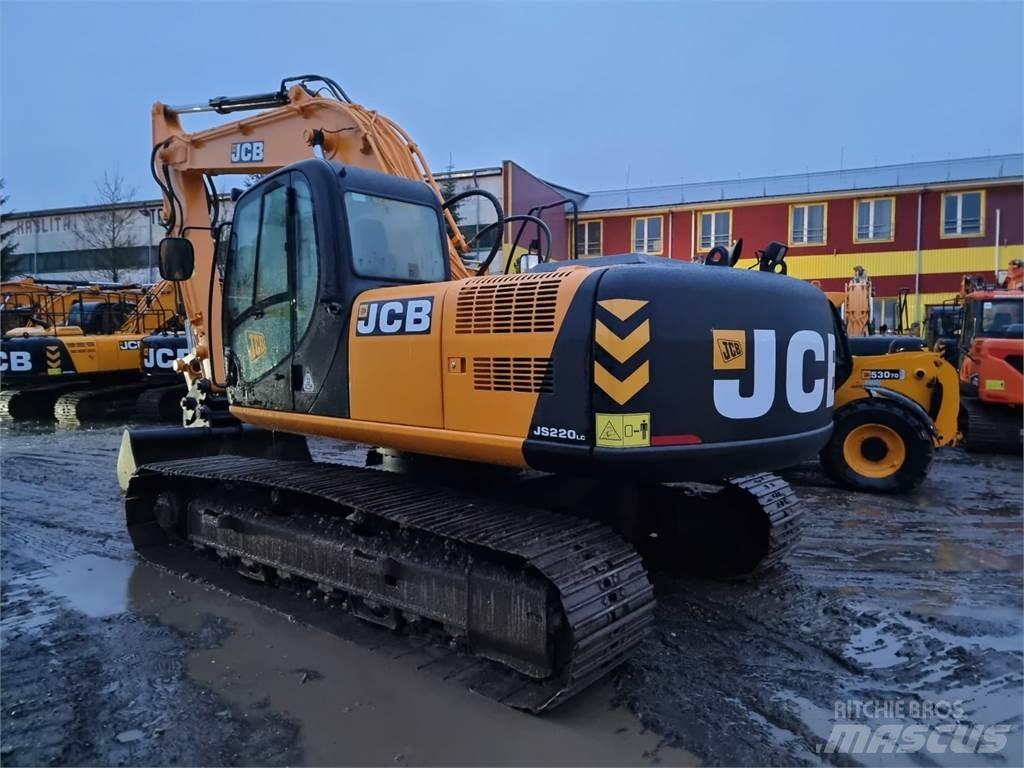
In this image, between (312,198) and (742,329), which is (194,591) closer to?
(312,198)

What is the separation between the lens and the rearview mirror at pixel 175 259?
4.87 m

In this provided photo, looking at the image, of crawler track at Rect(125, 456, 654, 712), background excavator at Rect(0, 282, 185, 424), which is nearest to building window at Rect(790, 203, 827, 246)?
background excavator at Rect(0, 282, 185, 424)

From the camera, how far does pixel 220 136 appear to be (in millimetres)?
6727

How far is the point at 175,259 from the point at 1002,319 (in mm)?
10407

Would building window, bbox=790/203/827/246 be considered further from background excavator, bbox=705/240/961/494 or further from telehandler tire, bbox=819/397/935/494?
telehandler tire, bbox=819/397/935/494

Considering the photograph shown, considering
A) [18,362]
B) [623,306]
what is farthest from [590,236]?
[623,306]

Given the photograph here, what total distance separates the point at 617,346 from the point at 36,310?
19057 mm

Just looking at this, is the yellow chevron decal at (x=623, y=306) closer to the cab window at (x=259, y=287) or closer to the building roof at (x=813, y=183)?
the cab window at (x=259, y=287)

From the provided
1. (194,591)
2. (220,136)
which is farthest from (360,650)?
(220,136)

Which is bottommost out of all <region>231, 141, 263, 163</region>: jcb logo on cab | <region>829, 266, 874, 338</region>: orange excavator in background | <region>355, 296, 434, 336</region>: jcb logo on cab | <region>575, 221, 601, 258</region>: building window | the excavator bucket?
the excavator bucket

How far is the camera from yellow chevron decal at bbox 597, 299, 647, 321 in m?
2.86

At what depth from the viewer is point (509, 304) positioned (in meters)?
3.18

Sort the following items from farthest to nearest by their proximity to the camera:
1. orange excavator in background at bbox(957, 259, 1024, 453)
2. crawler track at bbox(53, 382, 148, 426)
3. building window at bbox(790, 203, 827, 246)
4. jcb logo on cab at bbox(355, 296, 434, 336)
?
1. building window at bbox(790, 203, 827, 246)
2. crawler track at bbox(53, 382, 148, 426)
3. orange excavator in background at bbox(957, 259, 1024, 453)
4. jcb logo on cab at bbox(355, 296, 434, 336)

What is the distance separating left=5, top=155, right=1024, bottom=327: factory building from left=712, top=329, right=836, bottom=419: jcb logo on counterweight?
709 inches
